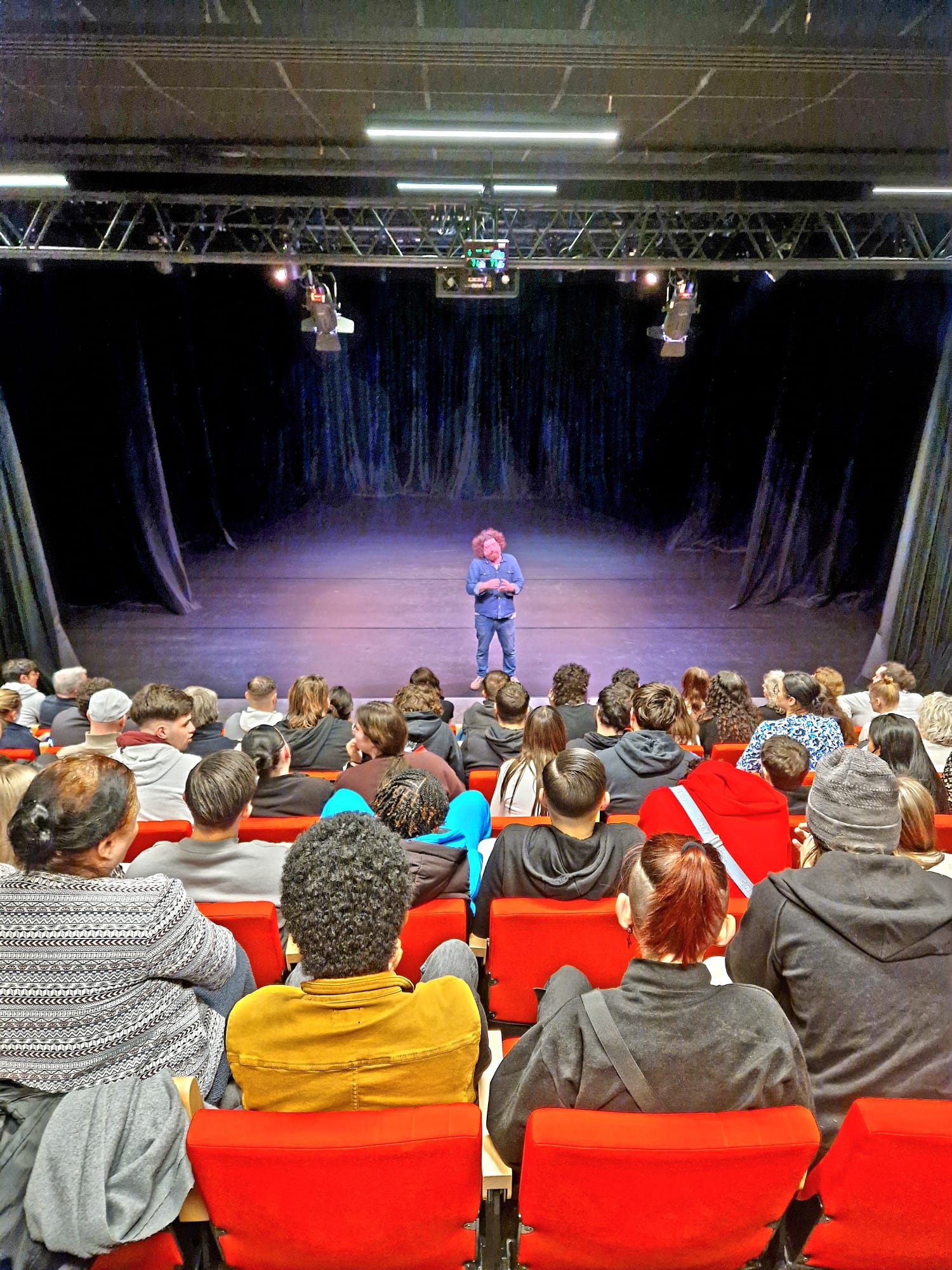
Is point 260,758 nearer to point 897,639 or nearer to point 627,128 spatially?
point 627,128

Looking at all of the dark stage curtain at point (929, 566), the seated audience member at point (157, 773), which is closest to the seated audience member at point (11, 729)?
the seated audience member at point (157, 773)

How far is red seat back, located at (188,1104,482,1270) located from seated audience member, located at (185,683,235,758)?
103 inches

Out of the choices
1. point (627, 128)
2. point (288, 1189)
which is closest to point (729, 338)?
point (627, 128)

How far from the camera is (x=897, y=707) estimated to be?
4305mm

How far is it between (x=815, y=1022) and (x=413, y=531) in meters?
10.4

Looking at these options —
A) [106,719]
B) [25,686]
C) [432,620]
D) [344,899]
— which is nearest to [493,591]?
[432,620]

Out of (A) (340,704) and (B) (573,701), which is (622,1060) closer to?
(B) (573,701)

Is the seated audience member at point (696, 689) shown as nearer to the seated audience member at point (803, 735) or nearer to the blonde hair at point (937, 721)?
the seated audience member at point (803, 735)

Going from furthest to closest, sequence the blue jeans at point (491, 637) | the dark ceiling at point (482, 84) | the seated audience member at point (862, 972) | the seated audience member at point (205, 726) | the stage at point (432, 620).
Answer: the stage at point (432, 620), the blue jeans at point (491, 637), the seated audience member at point (205, 726), the dark ceiling at point (482, 84), the seated audience member at point (862, 972)

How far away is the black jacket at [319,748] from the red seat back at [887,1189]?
8.58ft

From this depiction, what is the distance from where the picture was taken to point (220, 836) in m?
2.14

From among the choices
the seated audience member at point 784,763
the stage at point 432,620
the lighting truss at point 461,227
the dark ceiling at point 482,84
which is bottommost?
the stage at point 432,620

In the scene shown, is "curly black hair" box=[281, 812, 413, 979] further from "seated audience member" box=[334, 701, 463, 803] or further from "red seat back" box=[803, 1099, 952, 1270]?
"seated audience member" box=[334, 701, 463, 803]

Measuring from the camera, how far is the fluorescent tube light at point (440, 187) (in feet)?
18.2
